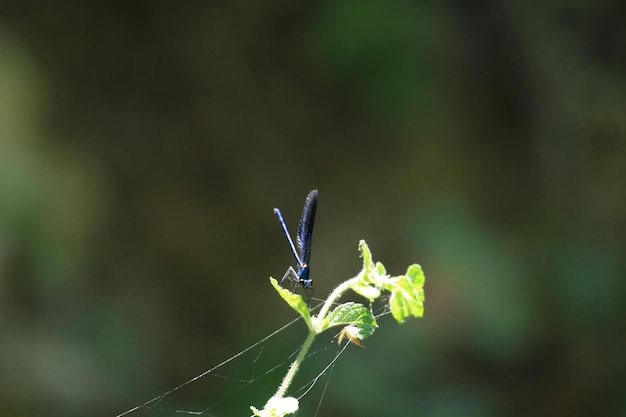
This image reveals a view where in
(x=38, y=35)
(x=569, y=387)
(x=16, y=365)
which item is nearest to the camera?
(x=16, y=365)

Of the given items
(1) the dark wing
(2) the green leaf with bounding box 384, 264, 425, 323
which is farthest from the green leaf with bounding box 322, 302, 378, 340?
(1) the dark wing

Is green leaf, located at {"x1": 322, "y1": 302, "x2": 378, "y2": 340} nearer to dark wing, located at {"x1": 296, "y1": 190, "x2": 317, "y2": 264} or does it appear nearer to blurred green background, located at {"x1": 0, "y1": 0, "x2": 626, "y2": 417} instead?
dark wing, located at {"x1": 296, "y1": 190, "x2": 317, "y2": 264}

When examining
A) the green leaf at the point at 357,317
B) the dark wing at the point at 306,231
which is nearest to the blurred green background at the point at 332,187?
the dark wing at the point at 306,231

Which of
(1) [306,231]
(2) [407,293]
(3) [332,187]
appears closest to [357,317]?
(2) [407,293]

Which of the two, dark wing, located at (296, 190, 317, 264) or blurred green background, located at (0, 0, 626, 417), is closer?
dark wing, located at (296, 190, 317, 264)

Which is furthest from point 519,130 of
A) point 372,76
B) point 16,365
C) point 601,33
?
point 16,365

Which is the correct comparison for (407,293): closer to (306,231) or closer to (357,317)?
(357,317)

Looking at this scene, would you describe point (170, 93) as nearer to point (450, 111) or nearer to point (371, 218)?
A: point (371, 218)

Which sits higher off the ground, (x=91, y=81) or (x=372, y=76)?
(x=91, y=81)
